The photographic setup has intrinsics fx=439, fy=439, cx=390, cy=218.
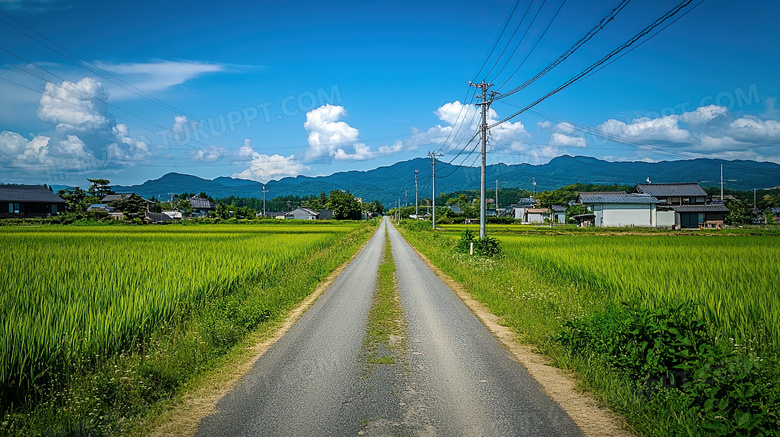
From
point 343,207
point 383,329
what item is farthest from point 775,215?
point 383,329

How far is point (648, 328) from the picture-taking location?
568 cm

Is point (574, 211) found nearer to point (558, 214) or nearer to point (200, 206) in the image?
point (558, 214)

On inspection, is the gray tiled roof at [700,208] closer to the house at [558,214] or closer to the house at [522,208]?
the house at [558,214]

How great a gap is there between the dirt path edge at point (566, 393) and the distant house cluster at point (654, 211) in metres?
62.3

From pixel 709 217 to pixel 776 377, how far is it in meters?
73.3

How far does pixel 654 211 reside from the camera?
63.2m

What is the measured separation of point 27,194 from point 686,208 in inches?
4203

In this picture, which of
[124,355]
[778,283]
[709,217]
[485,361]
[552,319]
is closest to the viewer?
[124,355]

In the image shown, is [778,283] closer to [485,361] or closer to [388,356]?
[485,361]

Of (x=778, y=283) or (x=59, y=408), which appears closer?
(x=59, y=408)

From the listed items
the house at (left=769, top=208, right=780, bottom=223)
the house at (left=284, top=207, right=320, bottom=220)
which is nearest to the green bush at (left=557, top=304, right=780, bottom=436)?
the house at (left=769, top=208, right=780, bottom=223)

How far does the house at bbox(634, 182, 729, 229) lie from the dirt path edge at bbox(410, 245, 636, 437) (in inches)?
2512

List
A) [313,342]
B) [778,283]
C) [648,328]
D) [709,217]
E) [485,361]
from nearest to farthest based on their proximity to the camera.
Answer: [648,328] → [485,361] → [313,342] → [778,283] → [709,217]

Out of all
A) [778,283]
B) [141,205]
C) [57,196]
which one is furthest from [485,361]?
[57,196]
